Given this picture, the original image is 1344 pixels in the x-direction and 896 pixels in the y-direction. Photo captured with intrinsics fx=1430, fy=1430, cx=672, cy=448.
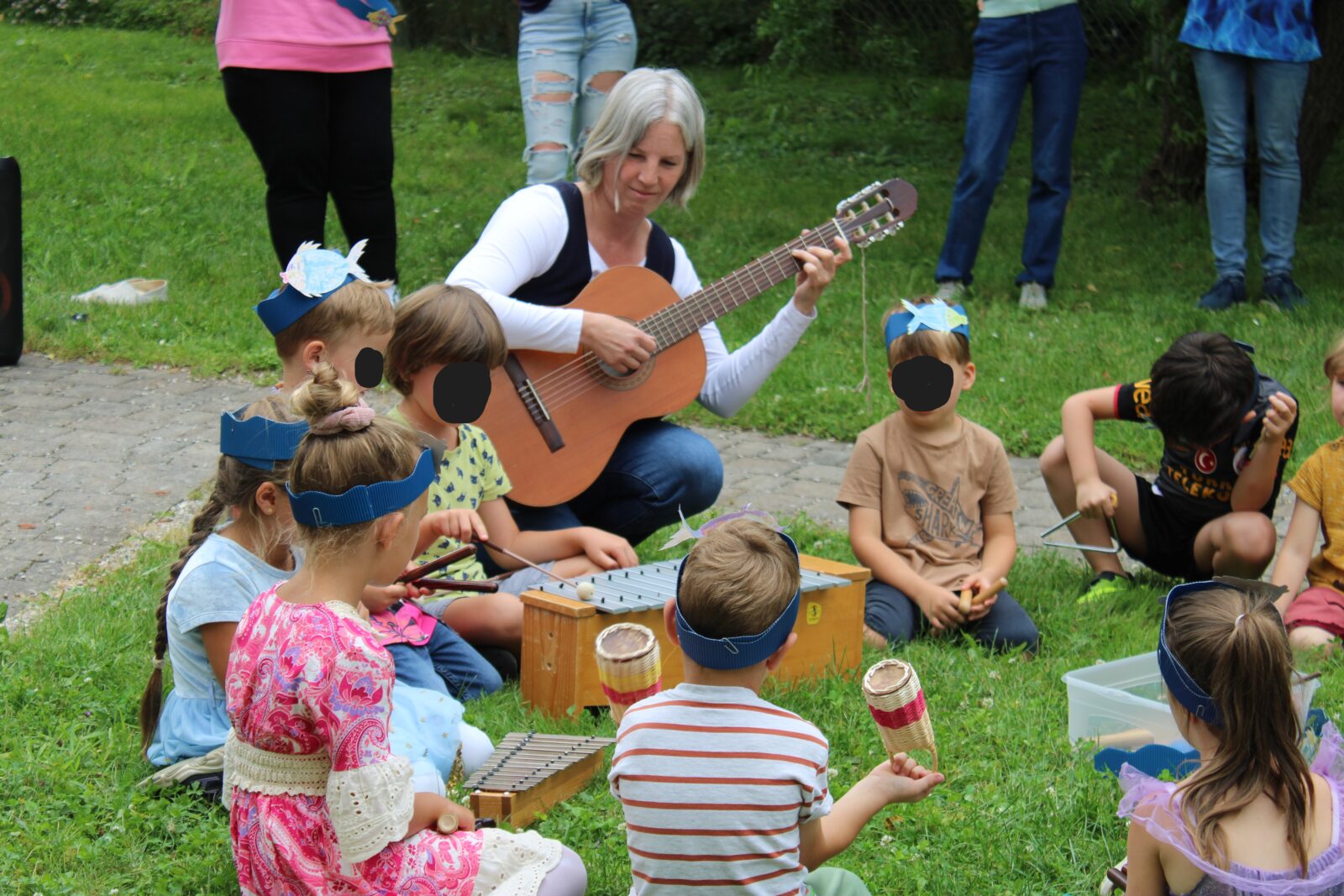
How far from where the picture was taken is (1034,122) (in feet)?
23.1

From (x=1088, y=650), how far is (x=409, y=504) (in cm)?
216

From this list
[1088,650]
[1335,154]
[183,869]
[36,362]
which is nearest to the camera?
[183,869]

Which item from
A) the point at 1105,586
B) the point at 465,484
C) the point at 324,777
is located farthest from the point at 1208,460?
the point at 324,777

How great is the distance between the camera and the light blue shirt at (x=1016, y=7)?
6.77 meters

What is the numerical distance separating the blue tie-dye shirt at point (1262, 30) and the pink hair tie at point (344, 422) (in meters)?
5.61

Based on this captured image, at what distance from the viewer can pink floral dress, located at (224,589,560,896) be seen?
2141mm

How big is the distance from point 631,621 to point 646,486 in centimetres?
97

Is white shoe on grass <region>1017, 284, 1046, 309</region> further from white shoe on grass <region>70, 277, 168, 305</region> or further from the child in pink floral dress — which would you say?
the child in pink floral dress

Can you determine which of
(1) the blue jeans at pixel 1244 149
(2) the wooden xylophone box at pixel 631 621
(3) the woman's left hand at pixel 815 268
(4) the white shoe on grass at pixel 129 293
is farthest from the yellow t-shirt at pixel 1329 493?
(4) the white shoe on grass at pixel 129 293

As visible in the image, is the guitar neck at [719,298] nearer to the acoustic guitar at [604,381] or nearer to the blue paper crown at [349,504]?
the acoustic guitar at [604,381]

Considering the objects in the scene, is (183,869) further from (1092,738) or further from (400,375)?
(1092,738)

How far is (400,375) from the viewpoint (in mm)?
3473

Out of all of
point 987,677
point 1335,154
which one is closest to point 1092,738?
point 987,677

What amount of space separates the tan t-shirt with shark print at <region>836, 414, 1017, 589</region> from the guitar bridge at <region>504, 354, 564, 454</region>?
81 centimetres
